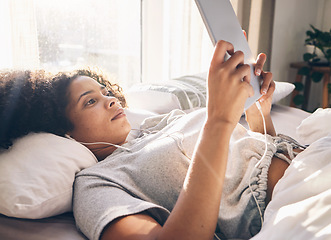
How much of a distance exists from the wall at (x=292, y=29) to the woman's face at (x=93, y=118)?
2448 mm

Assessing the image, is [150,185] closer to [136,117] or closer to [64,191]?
[64,191]

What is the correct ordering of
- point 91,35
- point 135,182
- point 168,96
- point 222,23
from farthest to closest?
point 91,35
point 168,96
point 135,182
point 222,23

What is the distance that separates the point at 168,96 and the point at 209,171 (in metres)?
0.89

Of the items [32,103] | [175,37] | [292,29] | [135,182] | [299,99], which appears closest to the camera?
[135,182]

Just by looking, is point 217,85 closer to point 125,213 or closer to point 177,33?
point 125,213

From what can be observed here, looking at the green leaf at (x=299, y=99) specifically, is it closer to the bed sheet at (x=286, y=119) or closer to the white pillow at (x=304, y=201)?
the bed sheet at (x=286, y=119)

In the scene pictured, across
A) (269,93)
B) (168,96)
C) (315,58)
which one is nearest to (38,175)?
(269,93)

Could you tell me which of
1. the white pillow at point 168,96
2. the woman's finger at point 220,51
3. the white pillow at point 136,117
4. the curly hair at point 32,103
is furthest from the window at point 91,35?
the woman's finger at point 220,51

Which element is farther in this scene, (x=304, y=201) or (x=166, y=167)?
(x=166, y=167)

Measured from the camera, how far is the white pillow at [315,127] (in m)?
1.03

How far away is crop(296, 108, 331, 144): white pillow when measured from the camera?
1.03 metres

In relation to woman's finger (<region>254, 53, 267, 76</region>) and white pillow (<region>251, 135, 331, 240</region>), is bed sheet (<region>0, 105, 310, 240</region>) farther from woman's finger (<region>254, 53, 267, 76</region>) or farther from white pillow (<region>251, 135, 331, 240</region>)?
woman's finger (<region>254, 53, 267, 76</region>)

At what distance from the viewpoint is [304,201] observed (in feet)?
1.96

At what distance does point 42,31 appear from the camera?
6.49 ft
